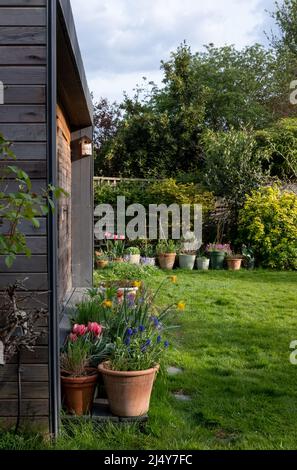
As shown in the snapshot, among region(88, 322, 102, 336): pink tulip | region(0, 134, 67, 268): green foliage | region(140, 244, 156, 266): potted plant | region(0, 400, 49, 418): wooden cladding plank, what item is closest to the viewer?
region(0, 134, 67, 268): green foliage

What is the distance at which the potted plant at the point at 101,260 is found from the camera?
9031 mm

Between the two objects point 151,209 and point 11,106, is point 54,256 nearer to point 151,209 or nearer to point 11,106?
point 11,106

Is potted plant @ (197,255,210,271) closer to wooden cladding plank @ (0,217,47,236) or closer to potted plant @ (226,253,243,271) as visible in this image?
potted plant @ (226,253,243,271)

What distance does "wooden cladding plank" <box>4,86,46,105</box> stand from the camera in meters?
2.61

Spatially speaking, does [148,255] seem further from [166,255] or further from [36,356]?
[36,356]

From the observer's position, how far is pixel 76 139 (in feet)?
22.9

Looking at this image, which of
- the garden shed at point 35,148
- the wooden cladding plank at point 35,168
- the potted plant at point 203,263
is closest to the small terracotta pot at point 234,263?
the potted plant at point 203,263

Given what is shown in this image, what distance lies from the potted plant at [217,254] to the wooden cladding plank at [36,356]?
7697 millimetres

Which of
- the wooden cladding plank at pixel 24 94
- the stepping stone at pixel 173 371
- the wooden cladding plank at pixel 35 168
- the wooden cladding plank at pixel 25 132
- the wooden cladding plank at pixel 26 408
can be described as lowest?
the stepping stone at pixel 173 371

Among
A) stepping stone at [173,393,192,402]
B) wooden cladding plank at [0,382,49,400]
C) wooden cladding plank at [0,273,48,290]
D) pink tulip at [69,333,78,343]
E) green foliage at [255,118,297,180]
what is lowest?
stepping stone at [173,393,192,402]

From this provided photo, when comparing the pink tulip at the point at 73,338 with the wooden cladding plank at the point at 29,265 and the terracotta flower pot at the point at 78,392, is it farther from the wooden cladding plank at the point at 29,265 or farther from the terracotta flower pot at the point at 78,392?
the wooden cladding plank at the point at 29,265

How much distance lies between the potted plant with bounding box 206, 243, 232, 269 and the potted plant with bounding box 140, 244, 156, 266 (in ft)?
3.66

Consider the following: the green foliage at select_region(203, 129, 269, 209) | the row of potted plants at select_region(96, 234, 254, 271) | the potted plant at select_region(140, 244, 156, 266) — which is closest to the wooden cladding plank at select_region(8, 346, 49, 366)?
the row of potted plants at select_region(96, 234, 254, 271)

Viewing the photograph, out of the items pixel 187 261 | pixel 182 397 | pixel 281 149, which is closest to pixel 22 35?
pixel 182 397
